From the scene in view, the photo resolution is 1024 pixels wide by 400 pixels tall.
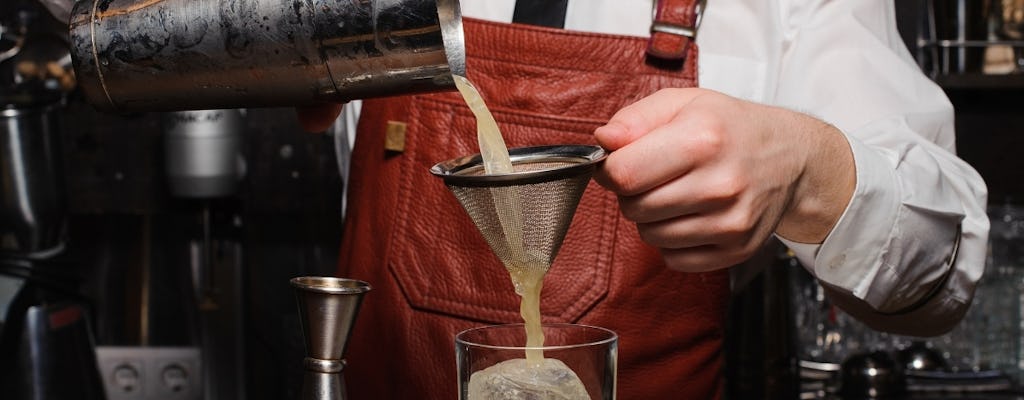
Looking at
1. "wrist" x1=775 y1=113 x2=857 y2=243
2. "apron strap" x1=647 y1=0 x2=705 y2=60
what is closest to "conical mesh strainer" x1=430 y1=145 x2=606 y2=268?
"wrist" x1=775 y1=113 x2=857 y2=243

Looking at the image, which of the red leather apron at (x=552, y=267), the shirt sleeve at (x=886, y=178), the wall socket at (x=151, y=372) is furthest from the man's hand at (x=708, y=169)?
the wall socket at (x=151, y=372)

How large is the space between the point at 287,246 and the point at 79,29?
156 centimetres

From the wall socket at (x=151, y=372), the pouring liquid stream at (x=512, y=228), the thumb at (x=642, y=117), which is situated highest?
the thumb at (x=642, y=117)

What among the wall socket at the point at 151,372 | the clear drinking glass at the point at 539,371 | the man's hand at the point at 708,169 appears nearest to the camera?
the clear drinking glass at the point at 539,371

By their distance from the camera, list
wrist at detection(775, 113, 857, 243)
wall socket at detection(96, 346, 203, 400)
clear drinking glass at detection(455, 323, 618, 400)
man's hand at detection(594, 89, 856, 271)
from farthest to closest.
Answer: wall socket at detection(96, 346, 203, 400), wrist at detection(775, 113, 857, 243), man's hand at detection(594, 89, 856, 271), clear drinking glass at detection(455, 323, 618, 400)

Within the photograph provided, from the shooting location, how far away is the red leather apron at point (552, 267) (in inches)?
59.0

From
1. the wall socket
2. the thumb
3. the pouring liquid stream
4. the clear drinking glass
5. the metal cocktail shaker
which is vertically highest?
the metal cocktail shaker

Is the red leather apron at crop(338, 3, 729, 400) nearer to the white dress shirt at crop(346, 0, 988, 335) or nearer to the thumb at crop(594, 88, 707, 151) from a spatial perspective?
the white dress shirt at crop(346, 0, 988, 335)

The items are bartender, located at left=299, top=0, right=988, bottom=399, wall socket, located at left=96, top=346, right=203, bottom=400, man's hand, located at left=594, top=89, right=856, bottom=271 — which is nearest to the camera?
man's hand, located at left=594, top=89, right=856, bottom=271

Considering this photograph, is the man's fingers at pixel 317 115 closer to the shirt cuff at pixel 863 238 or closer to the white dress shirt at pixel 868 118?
the white dress shirt at pixel 868 118

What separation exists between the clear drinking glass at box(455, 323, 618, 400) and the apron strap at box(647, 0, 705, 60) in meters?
0.61

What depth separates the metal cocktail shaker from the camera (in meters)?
1.07

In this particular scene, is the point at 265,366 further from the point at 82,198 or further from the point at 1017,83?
the point at 1017,83

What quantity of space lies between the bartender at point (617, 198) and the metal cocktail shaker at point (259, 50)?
0.72 feet
